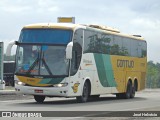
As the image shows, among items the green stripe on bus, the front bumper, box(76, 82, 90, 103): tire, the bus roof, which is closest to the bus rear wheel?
the green stripe on bus

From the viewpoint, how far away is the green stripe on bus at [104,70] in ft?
91.4

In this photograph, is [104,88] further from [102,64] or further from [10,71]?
[10,71]

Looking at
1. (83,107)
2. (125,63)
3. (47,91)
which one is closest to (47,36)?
(47,91)

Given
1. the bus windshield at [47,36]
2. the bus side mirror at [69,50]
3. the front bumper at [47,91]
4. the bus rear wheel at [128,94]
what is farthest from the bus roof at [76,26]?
the bus rear wheel at [128,94]

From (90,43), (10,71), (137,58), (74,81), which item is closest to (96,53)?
(90,43)

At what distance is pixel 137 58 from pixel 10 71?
89.9 ft

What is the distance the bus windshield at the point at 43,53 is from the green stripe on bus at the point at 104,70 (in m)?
3.34

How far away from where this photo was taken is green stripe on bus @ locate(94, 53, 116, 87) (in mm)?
27866

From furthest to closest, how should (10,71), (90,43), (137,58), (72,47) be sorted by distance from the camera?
(10,71)
(137,58)
(90,43)
(72,47)

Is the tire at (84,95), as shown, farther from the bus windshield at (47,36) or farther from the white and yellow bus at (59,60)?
the bus windshield at (47,36)

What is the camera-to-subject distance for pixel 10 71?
196ft

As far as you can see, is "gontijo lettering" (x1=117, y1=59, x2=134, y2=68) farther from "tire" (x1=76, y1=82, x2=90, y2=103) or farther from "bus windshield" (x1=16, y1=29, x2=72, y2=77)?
"bus windshield" (x1=16, y1=29, x2=72, y2=77)

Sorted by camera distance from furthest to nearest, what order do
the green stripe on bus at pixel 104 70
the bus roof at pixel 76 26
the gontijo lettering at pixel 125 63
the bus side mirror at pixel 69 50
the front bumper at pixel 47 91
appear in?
the gontijo lettering at pixel 125 63 → the green stripe on bus at pixel 104 70 → the bus roof at pixel 76 26 → the front bumper at pixel 47 91 → the bus side mirror at pixel 69 50

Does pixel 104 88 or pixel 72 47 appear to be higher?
pixel 72 47
